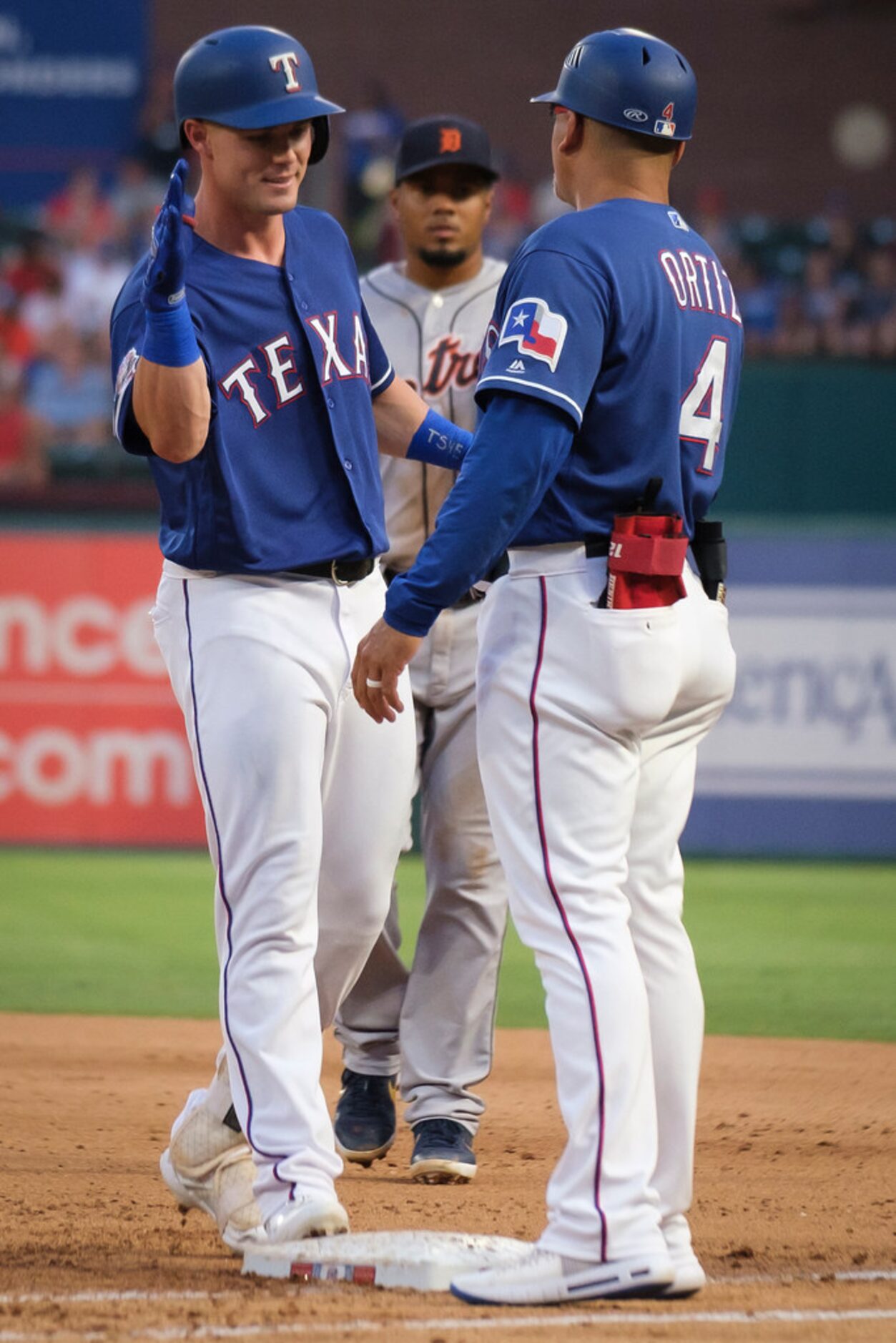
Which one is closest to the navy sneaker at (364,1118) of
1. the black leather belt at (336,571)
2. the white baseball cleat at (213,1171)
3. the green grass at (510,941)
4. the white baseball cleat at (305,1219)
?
the white baseball cleat at (213,1171)

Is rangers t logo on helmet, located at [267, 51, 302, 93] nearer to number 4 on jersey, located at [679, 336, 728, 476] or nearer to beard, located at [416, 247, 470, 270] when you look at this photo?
number 4 on jersey, located at [679, 336, 728, 476]

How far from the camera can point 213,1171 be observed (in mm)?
3414

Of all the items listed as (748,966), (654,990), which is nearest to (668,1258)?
(654,990)

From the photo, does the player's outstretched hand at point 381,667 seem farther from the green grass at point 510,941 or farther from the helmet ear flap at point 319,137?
the green grass at point 510,941

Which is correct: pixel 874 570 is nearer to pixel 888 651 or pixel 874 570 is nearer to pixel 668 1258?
pixel 888 651

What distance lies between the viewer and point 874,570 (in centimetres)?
937

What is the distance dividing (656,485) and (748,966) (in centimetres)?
449

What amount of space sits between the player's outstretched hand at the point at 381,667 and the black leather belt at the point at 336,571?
0.29 m

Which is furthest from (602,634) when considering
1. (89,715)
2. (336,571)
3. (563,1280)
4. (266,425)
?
(89,715)

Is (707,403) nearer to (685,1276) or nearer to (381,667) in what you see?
(381,667)

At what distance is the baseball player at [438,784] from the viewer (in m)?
4.20

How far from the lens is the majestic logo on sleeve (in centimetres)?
288

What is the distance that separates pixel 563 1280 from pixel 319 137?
2102 mm

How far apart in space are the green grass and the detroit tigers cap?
9.65 feet
